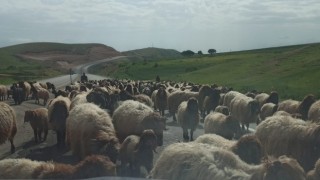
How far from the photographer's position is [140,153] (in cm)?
1196

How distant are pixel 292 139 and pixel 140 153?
3928mm

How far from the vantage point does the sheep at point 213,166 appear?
25.0 feet

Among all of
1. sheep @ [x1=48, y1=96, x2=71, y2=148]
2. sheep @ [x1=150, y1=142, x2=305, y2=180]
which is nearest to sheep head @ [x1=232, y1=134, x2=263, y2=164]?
sheep @ [x1=150, y1=142, x2=305, y2=180]

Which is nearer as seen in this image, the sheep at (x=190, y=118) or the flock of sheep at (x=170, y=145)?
the flock of sheep at (x=170, y=145)

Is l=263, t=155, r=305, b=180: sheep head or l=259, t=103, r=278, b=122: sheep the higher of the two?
l=263, t=155, r=305, b=180: sheep head

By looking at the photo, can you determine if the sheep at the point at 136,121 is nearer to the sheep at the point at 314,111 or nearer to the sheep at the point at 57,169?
the sheep at the point at 57,169

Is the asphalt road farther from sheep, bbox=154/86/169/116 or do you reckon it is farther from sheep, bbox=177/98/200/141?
sheep, bbox=154/86/169/116

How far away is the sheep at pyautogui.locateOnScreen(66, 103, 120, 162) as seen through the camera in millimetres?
12147

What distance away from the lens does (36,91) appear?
4028 cm

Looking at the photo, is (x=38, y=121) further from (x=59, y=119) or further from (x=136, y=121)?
(x=136, y=121)

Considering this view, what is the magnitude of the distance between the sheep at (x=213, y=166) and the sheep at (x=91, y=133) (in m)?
2.49

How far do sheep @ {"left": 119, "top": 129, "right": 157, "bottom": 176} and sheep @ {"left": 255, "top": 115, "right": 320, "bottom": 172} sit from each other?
315cm

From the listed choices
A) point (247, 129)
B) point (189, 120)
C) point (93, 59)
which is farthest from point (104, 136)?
point (93, 59)

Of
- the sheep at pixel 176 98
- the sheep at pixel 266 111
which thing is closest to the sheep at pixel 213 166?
the sheep at pixel 266 111
